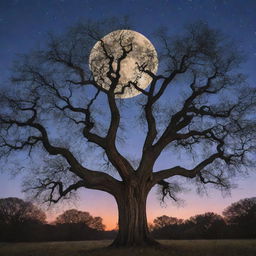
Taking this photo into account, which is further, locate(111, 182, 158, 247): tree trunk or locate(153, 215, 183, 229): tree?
locate(153, 215, 183, 229): tree

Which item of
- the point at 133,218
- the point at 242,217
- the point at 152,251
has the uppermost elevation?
the point at 242,217

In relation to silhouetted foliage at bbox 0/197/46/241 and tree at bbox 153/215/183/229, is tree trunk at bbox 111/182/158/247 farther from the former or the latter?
tree at bbox 153/215/183/229

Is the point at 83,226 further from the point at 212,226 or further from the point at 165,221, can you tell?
the point at 212,226

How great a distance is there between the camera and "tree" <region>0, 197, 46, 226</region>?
29859mm

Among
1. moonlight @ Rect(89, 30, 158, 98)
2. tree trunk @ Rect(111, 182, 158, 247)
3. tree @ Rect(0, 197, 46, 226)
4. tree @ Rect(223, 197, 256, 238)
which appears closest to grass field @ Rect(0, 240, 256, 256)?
tree trunk @ Rect(111, 182, 158, 247)

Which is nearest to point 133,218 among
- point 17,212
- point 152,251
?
point 152,251

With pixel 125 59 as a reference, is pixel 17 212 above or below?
below

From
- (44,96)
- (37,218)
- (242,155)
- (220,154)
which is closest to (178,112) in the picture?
(220,154)

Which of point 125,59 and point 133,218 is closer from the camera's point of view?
point 133,218

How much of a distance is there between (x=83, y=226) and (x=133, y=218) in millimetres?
20869

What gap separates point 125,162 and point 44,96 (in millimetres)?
6404

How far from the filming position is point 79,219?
35.6 metres

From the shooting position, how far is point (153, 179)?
1633cm

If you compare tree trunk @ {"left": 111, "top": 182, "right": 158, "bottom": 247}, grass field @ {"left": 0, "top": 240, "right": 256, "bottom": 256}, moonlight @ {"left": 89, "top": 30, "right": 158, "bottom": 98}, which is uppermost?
moonlight @ {"left": 89, "top": 30, "right": 158, "bottom": 98}
